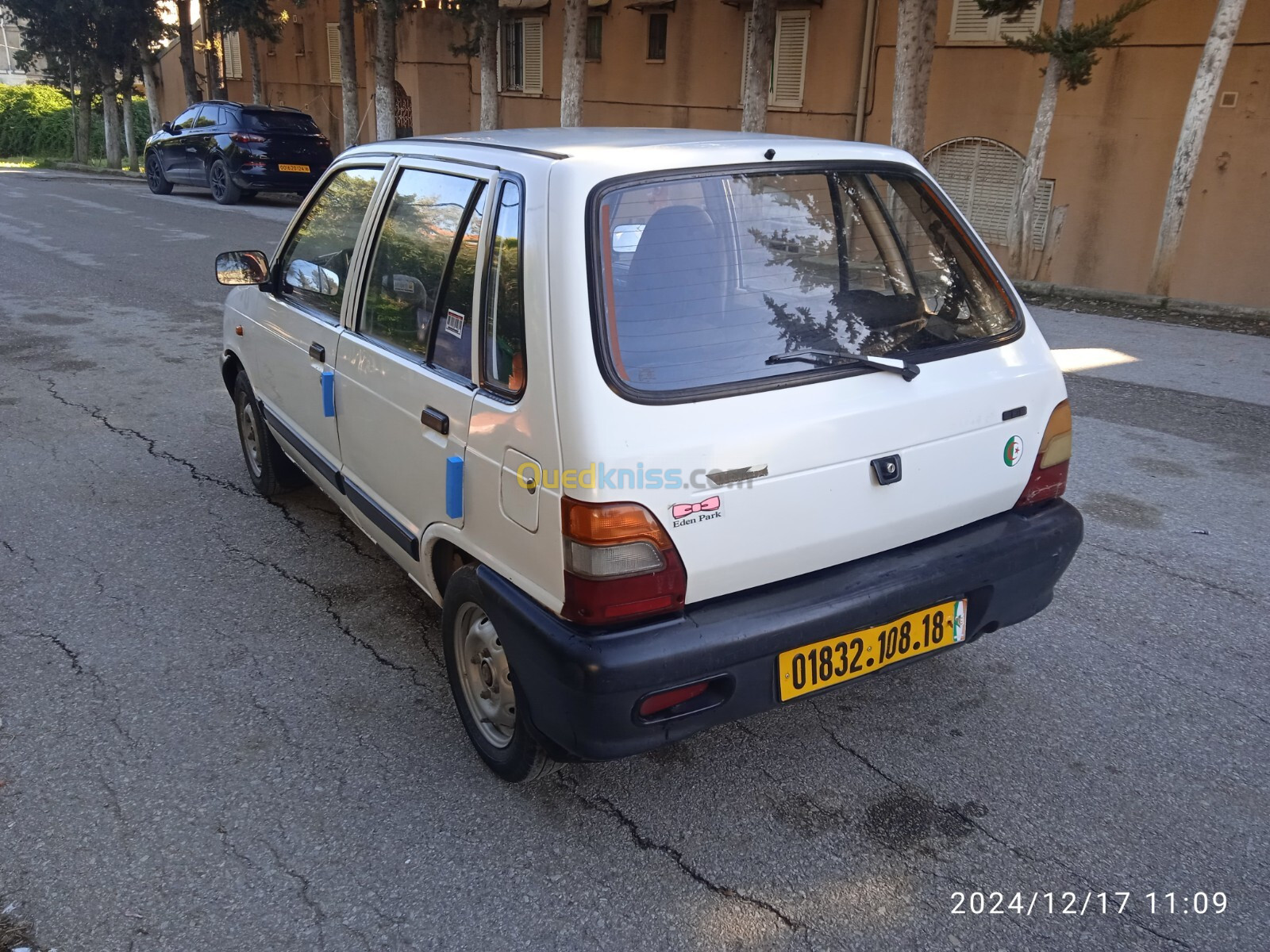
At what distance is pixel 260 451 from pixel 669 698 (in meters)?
3.28

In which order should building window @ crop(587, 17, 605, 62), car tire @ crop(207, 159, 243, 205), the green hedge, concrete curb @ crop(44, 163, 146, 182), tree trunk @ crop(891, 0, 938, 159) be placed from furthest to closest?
the green hedge → concrete curb @ crop(44, 163, 146, 182) → building window @ crop(587, 17, 605, 62) → car tire @ crop(207, 159, 243, 205) → tree trunk @ crop(891, 0, 938, 159)

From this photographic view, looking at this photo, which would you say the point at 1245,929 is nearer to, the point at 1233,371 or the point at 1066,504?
the point at 1066,504

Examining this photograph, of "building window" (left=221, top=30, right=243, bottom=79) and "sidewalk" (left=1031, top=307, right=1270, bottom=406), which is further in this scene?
"building window" (left=221, top=30, right=243, bottom=79)

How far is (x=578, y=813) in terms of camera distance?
2.84 metres

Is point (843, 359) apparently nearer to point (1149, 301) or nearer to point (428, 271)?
point (428, 271)

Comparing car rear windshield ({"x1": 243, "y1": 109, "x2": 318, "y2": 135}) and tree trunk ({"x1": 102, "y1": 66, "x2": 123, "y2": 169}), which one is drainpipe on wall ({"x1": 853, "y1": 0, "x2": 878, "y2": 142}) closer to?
car rear windshield ({"x1": 243, "y1": 109, "x2": 318, "y2": 135})

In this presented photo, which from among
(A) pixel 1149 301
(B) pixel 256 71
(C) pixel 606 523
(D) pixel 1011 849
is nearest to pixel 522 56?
(B) pixel 256 71

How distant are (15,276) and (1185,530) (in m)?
11.8

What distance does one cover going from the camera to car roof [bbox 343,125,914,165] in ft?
8.90

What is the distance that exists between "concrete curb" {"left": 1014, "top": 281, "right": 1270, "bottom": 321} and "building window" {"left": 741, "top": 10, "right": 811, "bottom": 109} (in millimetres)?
7183

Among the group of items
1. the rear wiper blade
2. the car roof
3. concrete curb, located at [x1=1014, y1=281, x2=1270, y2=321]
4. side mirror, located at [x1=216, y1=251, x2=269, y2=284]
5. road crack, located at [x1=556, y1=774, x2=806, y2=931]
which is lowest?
road crack, located at [x1=556, y1=774, x2=806, y2=931]

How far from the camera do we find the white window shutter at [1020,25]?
549 inches

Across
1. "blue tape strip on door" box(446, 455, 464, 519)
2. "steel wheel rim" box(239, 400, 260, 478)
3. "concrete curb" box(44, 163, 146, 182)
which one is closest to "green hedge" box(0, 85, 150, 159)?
"concrete curb" box(44, 163, 146, 182)

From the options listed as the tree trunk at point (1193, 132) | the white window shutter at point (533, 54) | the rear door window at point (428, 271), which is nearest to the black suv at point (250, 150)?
the white window shutter at point (533, 54)
